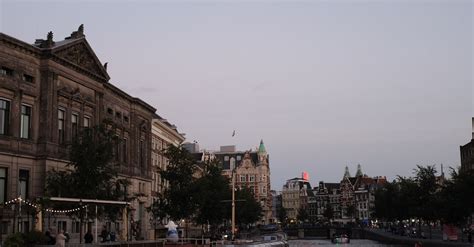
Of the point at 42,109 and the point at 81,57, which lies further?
the point at 81,57

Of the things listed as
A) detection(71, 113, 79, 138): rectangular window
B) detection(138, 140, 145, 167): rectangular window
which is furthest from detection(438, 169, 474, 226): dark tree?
detection(71, 113, 79, 138): rectangular window

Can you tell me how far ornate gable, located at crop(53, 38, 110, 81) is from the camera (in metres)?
52.6

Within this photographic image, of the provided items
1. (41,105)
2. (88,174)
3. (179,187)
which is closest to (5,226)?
(88,174)

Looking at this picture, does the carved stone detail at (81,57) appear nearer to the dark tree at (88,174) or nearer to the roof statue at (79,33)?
the roof statue at (79,33)

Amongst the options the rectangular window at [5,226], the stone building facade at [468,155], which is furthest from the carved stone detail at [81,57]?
the stone building facade at [468,155]

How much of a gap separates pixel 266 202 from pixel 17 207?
6307 inches

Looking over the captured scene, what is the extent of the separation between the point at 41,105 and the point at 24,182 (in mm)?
6329

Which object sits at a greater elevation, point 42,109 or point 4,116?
point 42,109

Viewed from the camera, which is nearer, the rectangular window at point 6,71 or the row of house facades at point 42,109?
the rectangular window at point 6,71

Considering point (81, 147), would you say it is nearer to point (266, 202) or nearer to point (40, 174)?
point (40, 174)

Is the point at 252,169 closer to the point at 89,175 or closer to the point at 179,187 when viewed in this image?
the point at 179,187

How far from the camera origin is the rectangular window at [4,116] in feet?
153

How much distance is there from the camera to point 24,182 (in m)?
48.5

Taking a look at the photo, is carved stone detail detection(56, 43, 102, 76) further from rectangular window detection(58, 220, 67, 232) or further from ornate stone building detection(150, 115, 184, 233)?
ornate stone building detection(150, 115, 184, 233)
